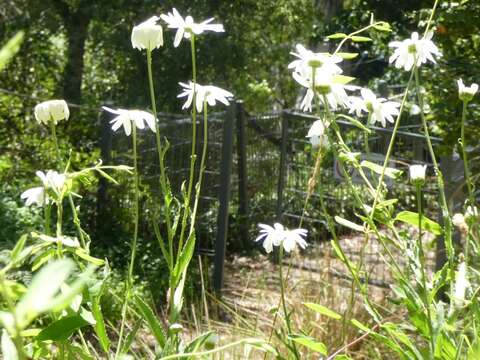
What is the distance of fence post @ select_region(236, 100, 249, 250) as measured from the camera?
272 inches

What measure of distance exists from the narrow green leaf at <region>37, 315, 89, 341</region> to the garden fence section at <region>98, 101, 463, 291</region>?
14.6 ft

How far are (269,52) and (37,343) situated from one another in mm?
9668

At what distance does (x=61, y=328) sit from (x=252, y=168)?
5736 millimetres

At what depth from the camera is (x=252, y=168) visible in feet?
23.3

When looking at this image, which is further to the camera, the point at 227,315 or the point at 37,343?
the point at 227,315

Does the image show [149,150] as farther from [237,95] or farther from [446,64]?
[237,95]

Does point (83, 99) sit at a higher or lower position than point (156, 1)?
lower

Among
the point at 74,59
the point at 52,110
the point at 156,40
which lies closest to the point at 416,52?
the point at 156,40

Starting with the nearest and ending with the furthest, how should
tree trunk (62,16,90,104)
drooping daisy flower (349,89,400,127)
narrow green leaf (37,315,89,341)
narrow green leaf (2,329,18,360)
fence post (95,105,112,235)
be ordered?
narrow green leaf (2,329,18,360) → narrow green leaf (37,315,89,341) → drooping daisy flower (349,89,400,127) → fence post (95,105,112,235) → tree trunk (62,16,90,104)

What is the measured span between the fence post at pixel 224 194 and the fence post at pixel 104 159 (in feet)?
3.00

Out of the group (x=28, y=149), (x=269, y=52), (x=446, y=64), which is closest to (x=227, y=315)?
(x=446, y=64)

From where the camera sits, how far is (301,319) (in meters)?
3.82

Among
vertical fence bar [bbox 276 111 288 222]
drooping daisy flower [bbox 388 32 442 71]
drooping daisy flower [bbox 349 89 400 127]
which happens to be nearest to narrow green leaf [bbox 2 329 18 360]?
drooping daisy flower [bbox 349 89 400 127]

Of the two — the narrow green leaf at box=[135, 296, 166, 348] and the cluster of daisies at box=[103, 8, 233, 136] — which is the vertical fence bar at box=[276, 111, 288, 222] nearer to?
the cluster of daisies at box=[103, 8, 233, 136]
